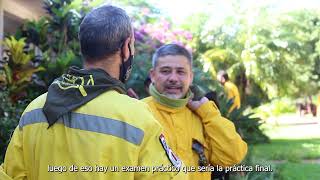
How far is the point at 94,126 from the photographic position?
1758 millimetres

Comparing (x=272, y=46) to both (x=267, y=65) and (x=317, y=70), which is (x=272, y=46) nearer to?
(x=267, y=65)

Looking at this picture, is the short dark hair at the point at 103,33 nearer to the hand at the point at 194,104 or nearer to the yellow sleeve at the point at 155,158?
the yellow sleeve at the point at 155,158

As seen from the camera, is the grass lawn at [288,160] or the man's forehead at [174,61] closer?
the man's forehead at [174,61]

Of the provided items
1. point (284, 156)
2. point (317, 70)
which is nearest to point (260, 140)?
point (284, 156)

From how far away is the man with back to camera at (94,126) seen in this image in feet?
5.71

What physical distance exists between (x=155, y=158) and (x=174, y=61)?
1.26 meters

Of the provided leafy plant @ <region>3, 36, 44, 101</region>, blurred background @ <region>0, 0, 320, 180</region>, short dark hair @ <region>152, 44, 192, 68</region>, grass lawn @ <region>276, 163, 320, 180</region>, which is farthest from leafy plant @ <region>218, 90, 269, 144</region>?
short dark hair @ <region>152, 44, 192, 68</region>

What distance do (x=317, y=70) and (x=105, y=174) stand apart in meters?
39.4

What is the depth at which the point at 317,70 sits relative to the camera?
38.9 m

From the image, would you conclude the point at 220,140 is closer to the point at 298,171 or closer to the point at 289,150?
the point at 298,171

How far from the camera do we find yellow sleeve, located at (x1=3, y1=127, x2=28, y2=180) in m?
1.90

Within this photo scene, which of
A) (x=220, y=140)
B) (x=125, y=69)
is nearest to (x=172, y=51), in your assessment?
(x=220, y=140)

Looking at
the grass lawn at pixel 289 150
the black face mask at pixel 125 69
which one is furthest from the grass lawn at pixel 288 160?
the black face mask at pixel 125 69

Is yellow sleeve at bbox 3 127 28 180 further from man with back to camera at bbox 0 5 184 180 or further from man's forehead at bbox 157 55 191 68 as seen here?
man's forehead at bbox 157 55 191 68
